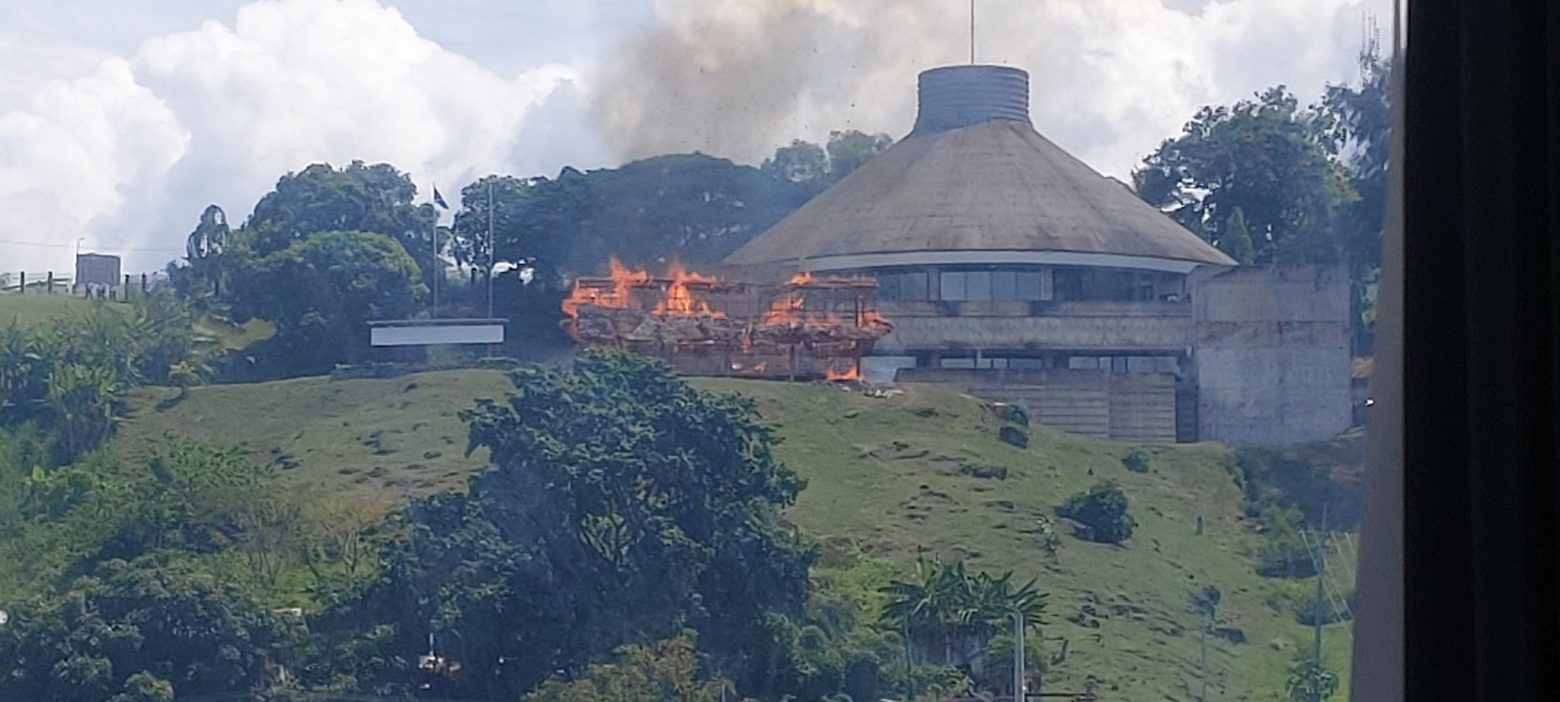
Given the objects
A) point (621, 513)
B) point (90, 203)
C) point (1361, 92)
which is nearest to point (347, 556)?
point (621, 513)

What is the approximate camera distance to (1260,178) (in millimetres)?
1601

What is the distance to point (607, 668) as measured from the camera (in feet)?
5.41

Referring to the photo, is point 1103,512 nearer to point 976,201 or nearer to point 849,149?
point 976,201

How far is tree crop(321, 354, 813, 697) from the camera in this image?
1642 millimetres

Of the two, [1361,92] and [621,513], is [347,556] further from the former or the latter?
[1361,92]

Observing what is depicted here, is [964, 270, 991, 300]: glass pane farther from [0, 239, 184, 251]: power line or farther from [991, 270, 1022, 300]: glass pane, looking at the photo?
[0, 239, 184, 251]: power line

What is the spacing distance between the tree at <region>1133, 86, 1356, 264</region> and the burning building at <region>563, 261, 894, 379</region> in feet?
1.12

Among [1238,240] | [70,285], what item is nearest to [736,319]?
[1238,240]

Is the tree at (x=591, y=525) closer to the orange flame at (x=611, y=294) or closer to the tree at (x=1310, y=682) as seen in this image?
the orange flame at (x=611, y=294)

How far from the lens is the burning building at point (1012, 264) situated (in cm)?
160

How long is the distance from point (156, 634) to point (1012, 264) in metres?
1.00

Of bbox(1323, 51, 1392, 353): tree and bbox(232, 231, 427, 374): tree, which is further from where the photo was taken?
bbox(232, 231, 427, 374): tree

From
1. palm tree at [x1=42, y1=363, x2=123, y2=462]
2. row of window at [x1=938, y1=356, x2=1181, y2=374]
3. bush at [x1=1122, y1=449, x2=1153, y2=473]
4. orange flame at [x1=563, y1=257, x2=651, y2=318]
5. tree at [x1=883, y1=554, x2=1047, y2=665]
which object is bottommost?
tree at [x1=883, y1=554, x2=1047, y2=665]

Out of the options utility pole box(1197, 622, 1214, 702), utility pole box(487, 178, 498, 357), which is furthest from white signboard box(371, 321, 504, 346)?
utility pole box(1197, 622, 1214, 702)
